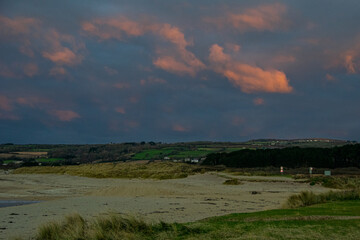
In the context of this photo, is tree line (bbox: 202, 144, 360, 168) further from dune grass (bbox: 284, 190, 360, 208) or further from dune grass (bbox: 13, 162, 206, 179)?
dune grass (bbox: 284, 190, 360, 208)

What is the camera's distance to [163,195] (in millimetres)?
31641

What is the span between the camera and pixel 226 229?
1237cm

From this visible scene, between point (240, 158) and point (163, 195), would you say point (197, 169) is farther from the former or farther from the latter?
point (163, 195)

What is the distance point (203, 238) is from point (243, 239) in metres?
1.28

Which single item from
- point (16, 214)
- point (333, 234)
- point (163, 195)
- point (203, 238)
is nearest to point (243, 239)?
point (203, 238)

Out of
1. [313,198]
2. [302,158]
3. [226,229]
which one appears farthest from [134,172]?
[226,229]

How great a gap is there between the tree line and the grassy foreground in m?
62.1

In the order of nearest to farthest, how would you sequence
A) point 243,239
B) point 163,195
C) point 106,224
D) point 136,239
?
point 243,239 → point 136,239 → point 106,224 → point 163,195

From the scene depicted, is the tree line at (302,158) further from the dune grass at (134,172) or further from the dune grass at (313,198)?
the dune grass at (313,198)

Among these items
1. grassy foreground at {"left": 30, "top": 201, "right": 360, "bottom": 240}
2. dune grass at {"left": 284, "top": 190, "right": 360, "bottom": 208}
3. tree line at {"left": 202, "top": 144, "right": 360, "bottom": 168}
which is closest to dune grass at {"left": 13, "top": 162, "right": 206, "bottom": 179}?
tree line at {"left": 202, "top": 144, "right": 360, "bottom": 168}

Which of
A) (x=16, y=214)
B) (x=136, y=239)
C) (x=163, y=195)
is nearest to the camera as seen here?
(x=136, y=239)

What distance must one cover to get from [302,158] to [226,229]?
67.9 meters

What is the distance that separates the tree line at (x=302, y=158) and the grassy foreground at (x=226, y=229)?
6212 centimetres

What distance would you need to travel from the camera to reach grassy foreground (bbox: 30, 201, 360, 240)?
37.1 feet
